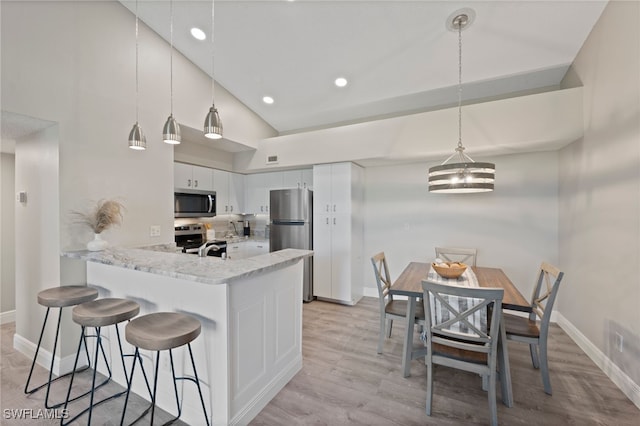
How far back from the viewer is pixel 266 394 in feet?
6.52

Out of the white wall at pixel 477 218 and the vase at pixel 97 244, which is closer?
the vase at pixel 97 244

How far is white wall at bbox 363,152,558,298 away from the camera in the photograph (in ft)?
11.3

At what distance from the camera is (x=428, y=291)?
6.21 ft

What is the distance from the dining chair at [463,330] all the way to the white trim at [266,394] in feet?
3.56

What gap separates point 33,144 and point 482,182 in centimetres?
427

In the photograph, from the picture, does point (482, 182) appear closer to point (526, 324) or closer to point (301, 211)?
point (526, 324)

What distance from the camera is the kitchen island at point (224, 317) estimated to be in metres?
1.67

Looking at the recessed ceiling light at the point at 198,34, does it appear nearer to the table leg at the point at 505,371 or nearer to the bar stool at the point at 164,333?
the bar stool at the point at 164,333

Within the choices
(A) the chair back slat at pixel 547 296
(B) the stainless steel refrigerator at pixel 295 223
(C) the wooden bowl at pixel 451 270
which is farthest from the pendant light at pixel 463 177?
(B) the stainless steel refrigerator at pixel 295 223

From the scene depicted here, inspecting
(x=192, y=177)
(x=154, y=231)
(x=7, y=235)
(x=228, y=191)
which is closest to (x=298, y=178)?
(x=228, y=191)

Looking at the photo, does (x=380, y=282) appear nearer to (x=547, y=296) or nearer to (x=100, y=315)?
(x=547, y=296)

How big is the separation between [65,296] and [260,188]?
3360 mm

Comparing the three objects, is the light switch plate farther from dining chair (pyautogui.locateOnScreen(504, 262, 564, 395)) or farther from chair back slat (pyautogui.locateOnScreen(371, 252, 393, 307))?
dining chair (pyautogui.locateOnScreen(504, 262, 564, 395))

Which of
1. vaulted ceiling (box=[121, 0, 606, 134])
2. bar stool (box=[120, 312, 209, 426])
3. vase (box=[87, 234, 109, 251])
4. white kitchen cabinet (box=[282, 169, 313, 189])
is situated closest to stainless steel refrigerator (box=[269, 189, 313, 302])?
white kitchen cabinet (box=[282, 169, 313, 189])
